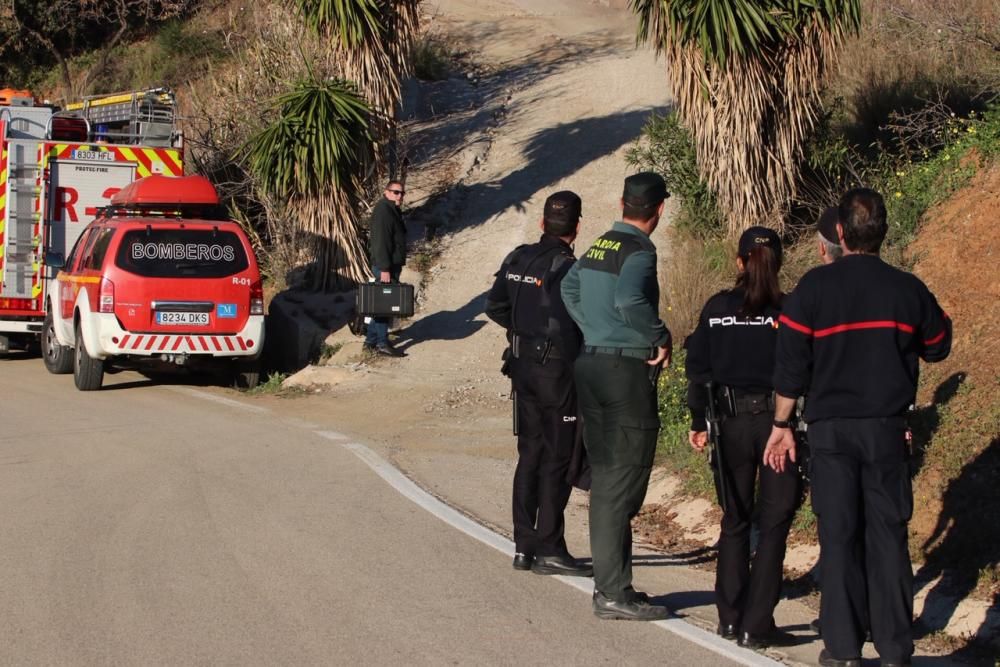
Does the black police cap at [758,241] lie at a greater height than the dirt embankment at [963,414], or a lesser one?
greater

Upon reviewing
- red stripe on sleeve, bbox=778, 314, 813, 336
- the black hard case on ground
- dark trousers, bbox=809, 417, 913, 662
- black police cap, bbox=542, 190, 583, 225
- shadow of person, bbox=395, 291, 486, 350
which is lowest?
shadow of person, bbox=395, 291, 486, 350

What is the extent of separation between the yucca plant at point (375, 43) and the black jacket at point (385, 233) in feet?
8.49

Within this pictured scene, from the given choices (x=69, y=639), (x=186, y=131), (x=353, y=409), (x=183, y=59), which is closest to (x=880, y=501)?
(x=69, y=639)

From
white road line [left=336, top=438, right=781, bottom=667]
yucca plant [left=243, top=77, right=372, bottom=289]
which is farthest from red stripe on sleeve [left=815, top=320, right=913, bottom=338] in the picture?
yucca plant [left=243, top=77, right=372, bottom=289]

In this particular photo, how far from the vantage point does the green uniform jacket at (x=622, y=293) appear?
6324 mm

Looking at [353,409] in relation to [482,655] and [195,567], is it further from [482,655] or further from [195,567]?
[482,655]

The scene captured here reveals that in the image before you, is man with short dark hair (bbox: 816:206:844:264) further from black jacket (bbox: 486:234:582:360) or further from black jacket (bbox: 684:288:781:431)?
black jacket (bbox: 486:234:582:360)

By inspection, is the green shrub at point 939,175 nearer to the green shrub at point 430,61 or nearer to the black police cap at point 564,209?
the black police cap at point 564,209

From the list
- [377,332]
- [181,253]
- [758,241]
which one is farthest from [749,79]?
[758,241]

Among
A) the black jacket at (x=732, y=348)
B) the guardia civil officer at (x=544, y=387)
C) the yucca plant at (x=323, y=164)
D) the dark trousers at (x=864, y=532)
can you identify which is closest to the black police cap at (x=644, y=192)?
the black jacket at (x=732, y=348)

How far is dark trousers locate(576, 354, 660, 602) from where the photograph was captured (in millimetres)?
6438

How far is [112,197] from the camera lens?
17375 millimetres

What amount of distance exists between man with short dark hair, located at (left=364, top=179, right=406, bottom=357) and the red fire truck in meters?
3.80

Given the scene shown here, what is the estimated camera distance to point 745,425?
619 centimetres
